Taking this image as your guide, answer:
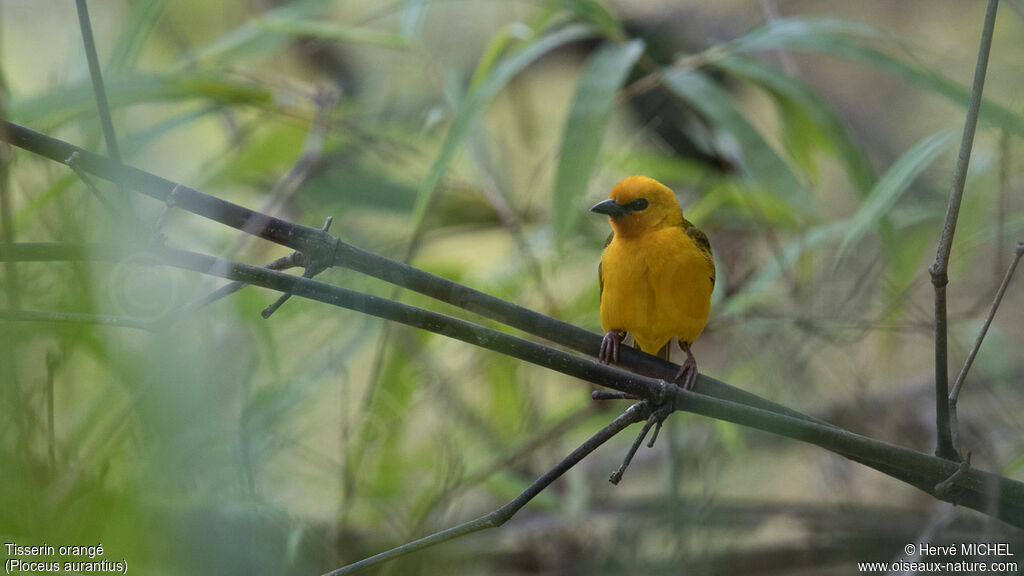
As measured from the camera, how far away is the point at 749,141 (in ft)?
6.82

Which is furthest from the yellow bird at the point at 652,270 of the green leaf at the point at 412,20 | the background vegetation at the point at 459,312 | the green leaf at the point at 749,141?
the green leaf at the point at 412,20

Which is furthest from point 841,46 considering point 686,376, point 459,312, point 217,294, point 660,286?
point 217,294

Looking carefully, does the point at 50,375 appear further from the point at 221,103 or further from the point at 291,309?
the point at 221,103

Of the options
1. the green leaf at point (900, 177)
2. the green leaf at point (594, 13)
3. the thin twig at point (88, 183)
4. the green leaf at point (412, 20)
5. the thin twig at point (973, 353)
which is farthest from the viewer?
the green leaf at point (412, 20)

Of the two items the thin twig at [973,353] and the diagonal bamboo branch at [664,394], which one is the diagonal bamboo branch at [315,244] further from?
the thin twig at [973,353]

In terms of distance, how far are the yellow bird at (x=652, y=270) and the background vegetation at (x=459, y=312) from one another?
0.13m

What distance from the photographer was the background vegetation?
102 cm

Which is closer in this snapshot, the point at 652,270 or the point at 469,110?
the point at 652,270

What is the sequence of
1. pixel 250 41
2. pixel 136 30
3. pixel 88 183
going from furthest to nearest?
pixel 250 41 → pixel 136 30 → pixel 88 183

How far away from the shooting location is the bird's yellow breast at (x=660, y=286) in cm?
188

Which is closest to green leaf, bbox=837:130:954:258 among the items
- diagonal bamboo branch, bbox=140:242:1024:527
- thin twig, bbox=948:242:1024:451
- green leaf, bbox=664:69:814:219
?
green leaf, bbox=664:69:814:219

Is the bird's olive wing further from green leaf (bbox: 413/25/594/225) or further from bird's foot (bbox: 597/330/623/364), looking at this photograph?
bird's foot (bbox: 597/330/623/364)

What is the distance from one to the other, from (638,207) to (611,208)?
7cm

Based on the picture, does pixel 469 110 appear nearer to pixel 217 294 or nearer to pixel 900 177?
pixel 900 177
